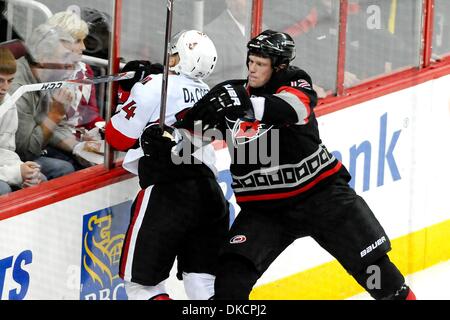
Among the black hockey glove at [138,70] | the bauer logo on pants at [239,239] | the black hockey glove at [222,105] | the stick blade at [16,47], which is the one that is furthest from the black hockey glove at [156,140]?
the stick blade at [16,47]

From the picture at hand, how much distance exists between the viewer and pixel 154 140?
4.55m

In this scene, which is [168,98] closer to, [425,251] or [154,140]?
[154,140]

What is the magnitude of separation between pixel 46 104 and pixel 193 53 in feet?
1.75

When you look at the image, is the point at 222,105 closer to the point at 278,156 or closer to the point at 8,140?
the point at 278,156

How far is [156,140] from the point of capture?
14.9 feet

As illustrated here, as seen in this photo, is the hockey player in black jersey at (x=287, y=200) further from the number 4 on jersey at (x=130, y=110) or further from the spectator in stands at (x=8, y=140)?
the spectator in stands at (x=8, y=140)

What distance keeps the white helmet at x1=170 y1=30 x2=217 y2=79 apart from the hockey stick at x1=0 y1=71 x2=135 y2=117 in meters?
0.21

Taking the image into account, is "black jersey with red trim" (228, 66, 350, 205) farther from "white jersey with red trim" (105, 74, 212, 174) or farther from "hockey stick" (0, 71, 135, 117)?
"hockey stick" (0, 71, 135, 117)

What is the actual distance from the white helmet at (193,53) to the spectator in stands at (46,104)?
372mm

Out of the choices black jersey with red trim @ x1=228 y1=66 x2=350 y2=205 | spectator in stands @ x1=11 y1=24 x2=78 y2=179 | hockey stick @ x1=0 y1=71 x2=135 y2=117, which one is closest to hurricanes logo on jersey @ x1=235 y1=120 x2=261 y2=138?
black jersey with red trim @ x1=228 y1=66 x2=350 y2=205

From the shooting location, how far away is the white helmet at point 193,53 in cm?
472

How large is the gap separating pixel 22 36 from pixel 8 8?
0.12 metres

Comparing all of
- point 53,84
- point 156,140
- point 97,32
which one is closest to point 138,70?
point 97,32
